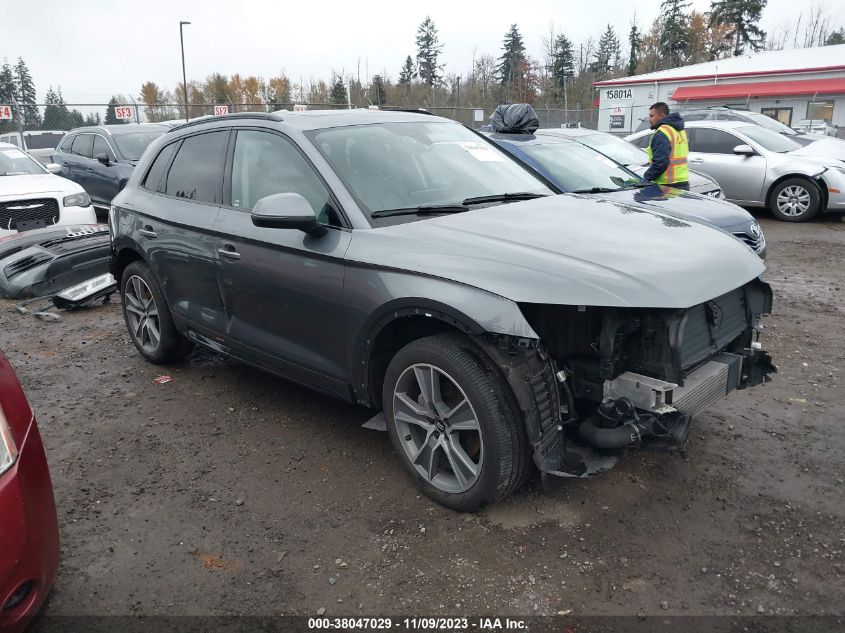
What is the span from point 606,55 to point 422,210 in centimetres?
8061

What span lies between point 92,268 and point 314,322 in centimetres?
509

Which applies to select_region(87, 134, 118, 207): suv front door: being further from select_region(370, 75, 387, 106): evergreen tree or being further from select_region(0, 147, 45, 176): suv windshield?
select_region(370, 75, 387, 106): evergreen tree

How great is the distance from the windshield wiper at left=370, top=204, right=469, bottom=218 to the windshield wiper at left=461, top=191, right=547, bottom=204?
138 mm

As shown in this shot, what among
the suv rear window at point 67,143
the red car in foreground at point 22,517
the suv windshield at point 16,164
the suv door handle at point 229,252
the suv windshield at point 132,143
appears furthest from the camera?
the suv rear window at point 67,143

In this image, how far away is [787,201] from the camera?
11.1 m

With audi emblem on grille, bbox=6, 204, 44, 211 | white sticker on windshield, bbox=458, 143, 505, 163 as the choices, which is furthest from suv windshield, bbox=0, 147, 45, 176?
white sticker on windshield, bbox=458, 143, 505, 163

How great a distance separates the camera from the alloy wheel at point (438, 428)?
3.05 meters

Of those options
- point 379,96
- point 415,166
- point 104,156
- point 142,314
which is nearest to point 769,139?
point 415,166

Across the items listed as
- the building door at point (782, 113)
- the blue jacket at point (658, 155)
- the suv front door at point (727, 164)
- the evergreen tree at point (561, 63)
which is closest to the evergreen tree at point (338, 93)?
the evergreen tree at point (561, 63)

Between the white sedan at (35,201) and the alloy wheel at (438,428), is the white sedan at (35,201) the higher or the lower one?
the higher one

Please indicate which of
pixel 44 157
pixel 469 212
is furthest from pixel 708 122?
pixel 44 157

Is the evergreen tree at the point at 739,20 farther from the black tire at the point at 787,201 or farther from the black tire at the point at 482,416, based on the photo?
the black tire at the point at 482,416

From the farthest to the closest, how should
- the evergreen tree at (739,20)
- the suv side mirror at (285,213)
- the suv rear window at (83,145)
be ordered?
1. the evergreen tree at (739,20)
2. the suv rear window at (83,145)
3. the suv side mirror at (285,213)

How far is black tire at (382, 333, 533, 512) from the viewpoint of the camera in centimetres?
287
